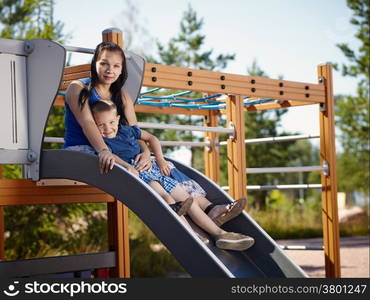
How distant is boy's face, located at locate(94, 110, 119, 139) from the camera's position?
11.4 ft

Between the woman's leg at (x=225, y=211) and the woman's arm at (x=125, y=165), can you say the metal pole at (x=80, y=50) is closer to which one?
the woman's arm at (x=125, y=165)

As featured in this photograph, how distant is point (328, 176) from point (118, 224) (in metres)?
2.28

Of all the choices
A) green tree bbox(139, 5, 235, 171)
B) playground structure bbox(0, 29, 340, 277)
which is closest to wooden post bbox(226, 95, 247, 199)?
playground structure bbox(0, 29, 340, 277)

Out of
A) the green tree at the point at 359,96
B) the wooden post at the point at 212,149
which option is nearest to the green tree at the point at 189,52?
the green tree at the point at 359,96

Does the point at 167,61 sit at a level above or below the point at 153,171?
above

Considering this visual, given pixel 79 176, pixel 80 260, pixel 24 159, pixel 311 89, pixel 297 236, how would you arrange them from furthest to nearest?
1. pixel 297 236
2. pixel 311 89
3. pixel 80 260
4. pixel 24 159
5. pixel 79 176

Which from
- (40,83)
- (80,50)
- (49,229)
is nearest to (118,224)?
(40,83)

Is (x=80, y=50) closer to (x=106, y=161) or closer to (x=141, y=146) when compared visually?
(x=141, y=146)

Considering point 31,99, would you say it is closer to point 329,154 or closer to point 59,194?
point 59,194

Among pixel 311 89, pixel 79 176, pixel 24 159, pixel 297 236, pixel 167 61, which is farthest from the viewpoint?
pixel 167 61

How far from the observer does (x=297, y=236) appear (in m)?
13.2

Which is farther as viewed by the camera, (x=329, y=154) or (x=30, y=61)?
(x=329, y=154)

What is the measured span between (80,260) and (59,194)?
439mm

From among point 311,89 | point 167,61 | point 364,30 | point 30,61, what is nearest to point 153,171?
point 30,61
